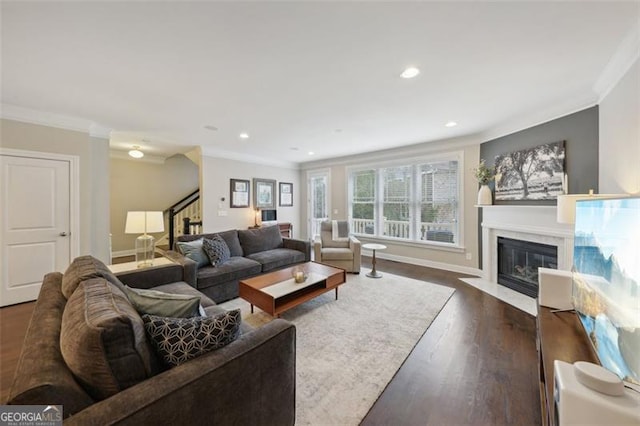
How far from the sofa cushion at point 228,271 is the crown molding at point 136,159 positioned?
4166 millimetres

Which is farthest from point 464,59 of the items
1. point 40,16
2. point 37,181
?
point 37,181

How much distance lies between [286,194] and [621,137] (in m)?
5.80

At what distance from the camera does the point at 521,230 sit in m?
3.24

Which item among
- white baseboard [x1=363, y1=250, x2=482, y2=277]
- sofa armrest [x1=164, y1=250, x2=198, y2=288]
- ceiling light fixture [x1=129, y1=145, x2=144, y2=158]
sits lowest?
white baseboard [x1=363, y1=250, x2=482, y2=277]

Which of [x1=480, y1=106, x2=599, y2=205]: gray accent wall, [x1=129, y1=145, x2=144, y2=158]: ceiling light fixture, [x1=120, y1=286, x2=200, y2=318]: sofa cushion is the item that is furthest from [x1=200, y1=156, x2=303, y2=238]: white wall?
[x1=480, y1=106, x2=599, y2=205]: gray accent wall

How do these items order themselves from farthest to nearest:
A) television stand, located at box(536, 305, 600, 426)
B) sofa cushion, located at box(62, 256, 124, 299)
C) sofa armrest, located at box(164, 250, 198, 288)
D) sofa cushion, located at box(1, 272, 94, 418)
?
1. sofa armrest, located at box(164, 250, 198, 288)
2. sofa cushion, located at box(62, 256, 124, 299)
3. television stand, located at box(536, 305, 600, 426)
4. sofa cushion, located at box(1, 272, 94, 418)

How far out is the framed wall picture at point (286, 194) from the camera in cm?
649

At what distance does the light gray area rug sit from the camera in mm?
1567

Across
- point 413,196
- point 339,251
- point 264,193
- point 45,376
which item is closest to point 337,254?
point 339,251

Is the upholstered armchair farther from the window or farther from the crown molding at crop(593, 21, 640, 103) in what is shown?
the crown molding at crop(593, 21, 640, 103)

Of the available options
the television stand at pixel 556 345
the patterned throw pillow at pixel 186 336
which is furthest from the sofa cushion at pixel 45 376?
the television stand at pixel 556 345

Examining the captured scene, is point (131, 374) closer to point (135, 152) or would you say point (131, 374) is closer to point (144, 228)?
point (144, 228)

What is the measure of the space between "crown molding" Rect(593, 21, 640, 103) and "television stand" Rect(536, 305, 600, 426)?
1.97 metres

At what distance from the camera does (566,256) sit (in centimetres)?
276
